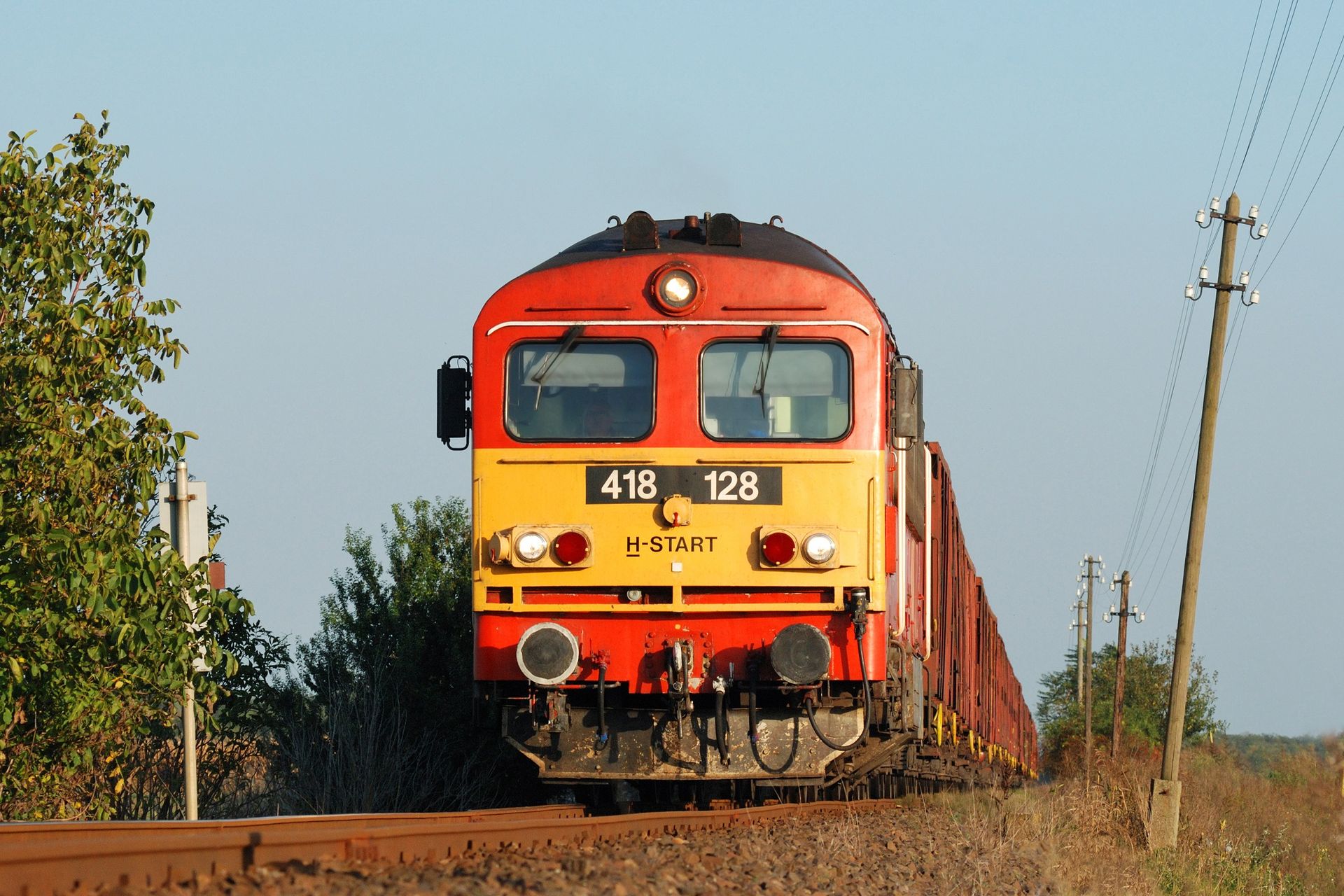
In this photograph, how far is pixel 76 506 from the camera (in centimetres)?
867

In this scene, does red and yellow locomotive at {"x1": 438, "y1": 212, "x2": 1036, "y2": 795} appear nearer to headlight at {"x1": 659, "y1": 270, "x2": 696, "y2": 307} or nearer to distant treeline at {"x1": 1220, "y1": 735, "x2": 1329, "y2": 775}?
headlight at {"x1": 659, "y1": 270, "x2": 696, "y2": 307}

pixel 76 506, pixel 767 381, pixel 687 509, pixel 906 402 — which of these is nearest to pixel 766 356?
pixel 767 381

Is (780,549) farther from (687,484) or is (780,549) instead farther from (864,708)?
(864,708)

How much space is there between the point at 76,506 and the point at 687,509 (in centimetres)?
348

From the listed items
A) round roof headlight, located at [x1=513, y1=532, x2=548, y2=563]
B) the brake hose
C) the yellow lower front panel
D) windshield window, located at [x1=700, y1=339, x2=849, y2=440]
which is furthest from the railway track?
windshield window, located at [x1=700, y1=339, x2=849, y2=440]

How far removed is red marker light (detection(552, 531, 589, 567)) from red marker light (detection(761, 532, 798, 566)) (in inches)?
42.5

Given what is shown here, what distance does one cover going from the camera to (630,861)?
269 inches

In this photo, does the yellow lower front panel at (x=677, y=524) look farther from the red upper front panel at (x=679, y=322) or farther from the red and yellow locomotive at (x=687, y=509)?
the red upper front panel at (x=679, y=322)

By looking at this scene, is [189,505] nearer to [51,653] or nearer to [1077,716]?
[51,653]

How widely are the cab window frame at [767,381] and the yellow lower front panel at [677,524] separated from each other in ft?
0.28

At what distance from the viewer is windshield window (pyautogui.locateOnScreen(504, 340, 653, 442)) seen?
9703 millimetres

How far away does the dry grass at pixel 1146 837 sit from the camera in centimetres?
1090

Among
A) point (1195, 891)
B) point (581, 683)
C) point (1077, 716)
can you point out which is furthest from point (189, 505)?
point (1077, 716)

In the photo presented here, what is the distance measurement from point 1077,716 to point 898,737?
49.2 metres
